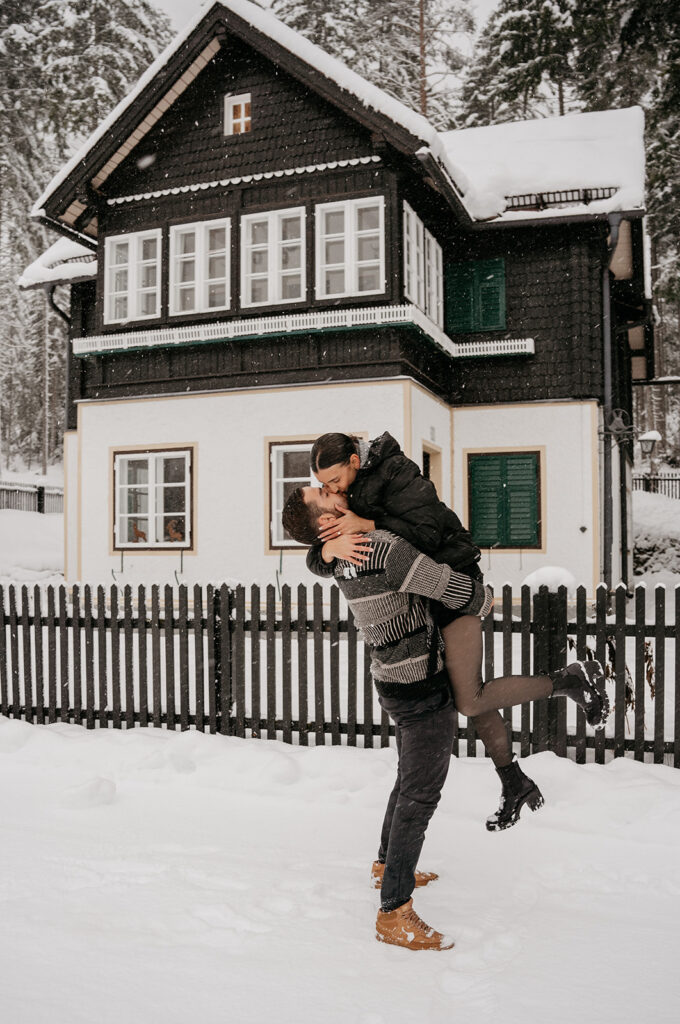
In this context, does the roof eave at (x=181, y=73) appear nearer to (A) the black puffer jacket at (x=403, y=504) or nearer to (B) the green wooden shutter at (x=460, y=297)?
(B) the green wooden shutter at (x=460, y=297)

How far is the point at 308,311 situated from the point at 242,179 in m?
2.65

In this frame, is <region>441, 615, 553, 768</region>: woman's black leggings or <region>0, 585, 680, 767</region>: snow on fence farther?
Answer: <region>0, 585, 680, 767</region>: snow on fence

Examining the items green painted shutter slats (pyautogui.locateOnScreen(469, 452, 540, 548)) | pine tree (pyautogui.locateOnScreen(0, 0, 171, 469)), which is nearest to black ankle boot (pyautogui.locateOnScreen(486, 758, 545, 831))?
green painted shutter slats (pyautogui.locateOnScreen(469, 452, 540, 548))

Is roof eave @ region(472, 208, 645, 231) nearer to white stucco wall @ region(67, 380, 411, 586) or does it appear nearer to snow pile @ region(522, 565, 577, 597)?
white stucco wall @ region(67, 380, 411, 586)

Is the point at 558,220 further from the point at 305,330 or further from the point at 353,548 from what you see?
the point at 353,548

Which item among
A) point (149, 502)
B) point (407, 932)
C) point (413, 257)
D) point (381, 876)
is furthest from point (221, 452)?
point (407, 932)

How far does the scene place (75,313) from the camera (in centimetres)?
1758

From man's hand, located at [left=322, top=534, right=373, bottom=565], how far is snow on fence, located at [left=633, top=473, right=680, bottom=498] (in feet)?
97.0

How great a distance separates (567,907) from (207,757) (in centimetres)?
290

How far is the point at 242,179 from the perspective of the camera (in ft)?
46.5

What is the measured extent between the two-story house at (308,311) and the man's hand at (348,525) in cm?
975

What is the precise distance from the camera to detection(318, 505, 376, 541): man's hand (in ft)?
10.5

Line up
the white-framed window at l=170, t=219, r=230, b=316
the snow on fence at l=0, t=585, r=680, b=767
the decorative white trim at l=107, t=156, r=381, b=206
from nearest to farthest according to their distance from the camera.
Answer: the snow on fence at l=0, t=585, r=680, b=767 → the decorative white trim at l=107, t=156, r=381, b=206 → the white-framed window at l=170, t=219, r=230, b=316

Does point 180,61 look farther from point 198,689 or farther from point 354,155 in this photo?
point 198,689
